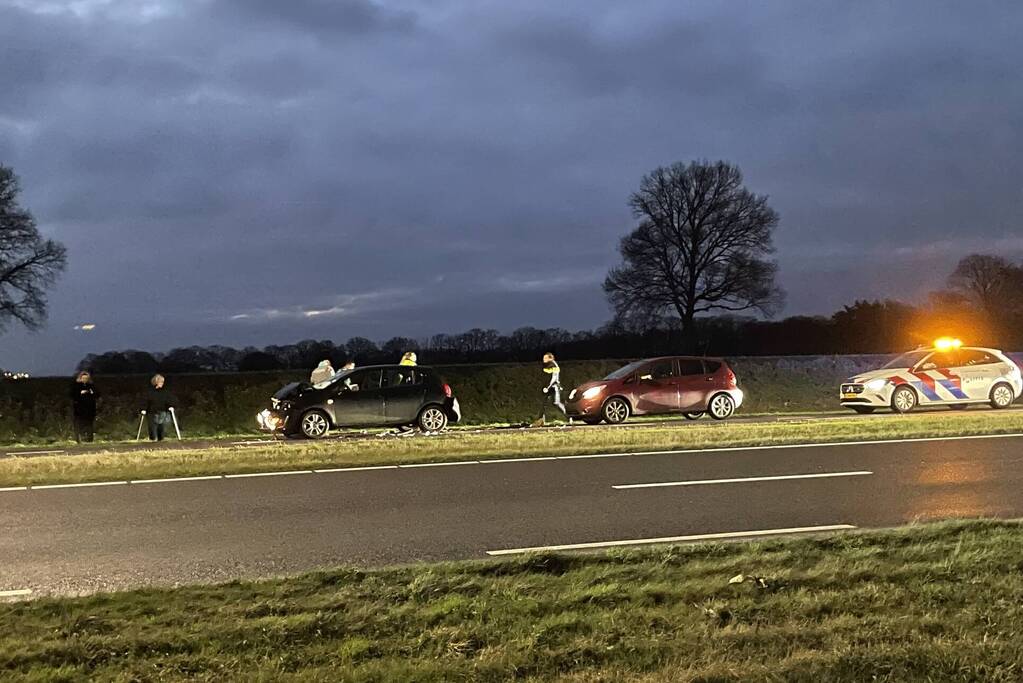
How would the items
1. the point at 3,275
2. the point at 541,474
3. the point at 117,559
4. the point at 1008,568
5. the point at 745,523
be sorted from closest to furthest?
the point at 1008,568 → the point at 117,559 → the point at 745,523 → the point at 541,474 → the point at 3,275

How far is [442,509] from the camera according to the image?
9141mm

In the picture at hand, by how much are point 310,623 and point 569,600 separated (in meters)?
1.51

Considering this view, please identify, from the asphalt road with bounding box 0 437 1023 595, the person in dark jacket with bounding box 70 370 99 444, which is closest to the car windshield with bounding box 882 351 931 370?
the asphalt road with bounding box 0 437 1023 595

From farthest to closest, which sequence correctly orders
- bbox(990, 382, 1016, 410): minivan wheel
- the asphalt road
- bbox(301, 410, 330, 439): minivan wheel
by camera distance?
bbox(990, 382, 1016, 410): minivan wheel, bbox(301, 410, 330, 439): minivan wheel, the asphalt road

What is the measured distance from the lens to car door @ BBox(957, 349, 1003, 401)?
22.8 metres

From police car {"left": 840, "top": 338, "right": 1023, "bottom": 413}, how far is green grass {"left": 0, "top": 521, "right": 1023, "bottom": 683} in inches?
697

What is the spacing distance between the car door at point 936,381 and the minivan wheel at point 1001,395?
0.80m

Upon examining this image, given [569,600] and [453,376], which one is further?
[453,376]

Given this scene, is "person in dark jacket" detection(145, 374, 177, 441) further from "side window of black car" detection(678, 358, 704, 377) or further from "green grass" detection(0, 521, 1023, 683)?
"green grass" detection(0, 521, 1023, 683)

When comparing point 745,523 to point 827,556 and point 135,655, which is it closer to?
point 827,556

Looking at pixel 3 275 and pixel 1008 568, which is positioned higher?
pixel 3 275

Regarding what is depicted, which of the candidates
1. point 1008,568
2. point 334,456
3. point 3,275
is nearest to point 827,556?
point 1008,568

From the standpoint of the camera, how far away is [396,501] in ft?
31.7

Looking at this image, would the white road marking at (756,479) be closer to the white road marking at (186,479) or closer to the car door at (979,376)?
the white road marking at (186,479)
